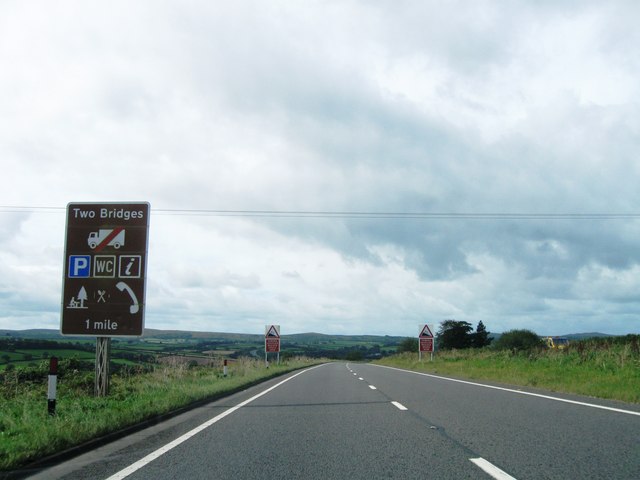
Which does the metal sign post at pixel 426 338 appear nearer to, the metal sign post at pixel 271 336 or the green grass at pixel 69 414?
the metal sign post at pixel 271 336

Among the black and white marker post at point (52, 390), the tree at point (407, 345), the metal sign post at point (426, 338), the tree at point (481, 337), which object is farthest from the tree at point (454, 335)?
the black and white marker post at point (52, 390)

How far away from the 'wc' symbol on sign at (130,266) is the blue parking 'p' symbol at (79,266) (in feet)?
2.71

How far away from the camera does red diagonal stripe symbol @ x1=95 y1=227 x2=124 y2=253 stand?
15711 mm

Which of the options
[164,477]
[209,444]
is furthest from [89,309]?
[164,477]

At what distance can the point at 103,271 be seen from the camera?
51.0 feet

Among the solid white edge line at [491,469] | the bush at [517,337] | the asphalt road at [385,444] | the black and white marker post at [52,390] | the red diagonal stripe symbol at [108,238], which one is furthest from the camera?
the bush at [517,337]

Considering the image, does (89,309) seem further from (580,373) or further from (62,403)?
(580,373)

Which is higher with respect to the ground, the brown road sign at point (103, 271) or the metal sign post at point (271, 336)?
the brown road sign at point (103, 271)

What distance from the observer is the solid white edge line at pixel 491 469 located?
6.35 meters

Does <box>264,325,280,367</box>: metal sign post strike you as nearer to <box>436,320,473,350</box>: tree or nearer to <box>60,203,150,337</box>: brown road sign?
<box>60,203,150,337</box>: brown road sign

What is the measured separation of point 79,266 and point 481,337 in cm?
12076

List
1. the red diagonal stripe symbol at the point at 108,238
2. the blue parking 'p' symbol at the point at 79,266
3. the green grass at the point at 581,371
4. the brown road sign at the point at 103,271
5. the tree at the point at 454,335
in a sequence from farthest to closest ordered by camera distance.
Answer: the tree at the point at 454,335, the green grass at the point at 581,371, the red diagonal stripe symbol at the point at 108,238, the blue parking 'p' symbol at the point at 79,266, the brown road sign at the point at 103,271

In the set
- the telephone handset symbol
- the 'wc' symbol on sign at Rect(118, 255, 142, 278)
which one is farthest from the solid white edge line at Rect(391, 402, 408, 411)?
the 'wc' symbol on sign at Rect(118, 255, 142, 278)

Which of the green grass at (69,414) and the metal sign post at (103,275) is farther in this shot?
the metal sign post at (103,275)
